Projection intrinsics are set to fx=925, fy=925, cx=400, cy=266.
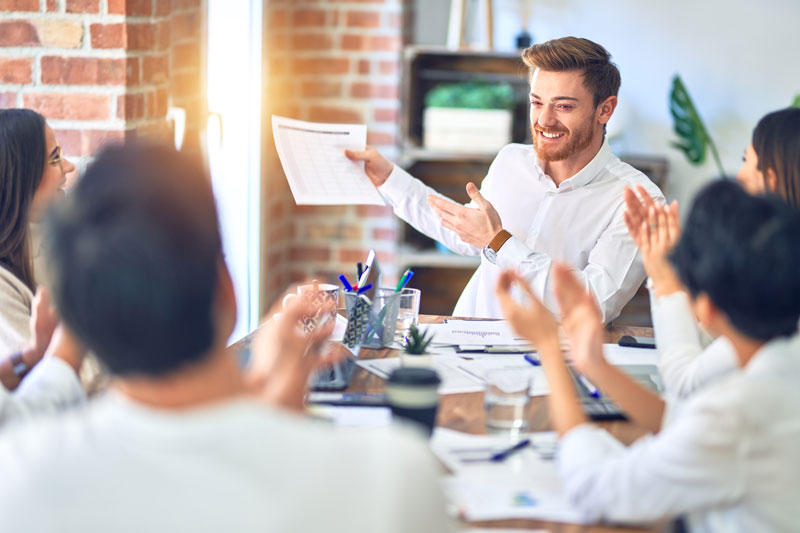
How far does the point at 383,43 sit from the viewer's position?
3580 mm

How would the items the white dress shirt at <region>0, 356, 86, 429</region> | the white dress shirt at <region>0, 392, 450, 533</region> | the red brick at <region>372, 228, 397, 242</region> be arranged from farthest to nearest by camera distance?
the red brick at <region>372, 228, 397, 242</region>, the white dress shirt at <region>0, 356, 86, 429</region>, the white dress shirt at <region>0, 392, 450, 533</region>

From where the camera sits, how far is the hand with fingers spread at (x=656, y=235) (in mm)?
1686

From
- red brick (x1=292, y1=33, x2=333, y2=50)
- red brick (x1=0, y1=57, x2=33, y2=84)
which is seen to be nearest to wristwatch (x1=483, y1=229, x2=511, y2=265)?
red brick (x1=0, y1=57, x2=33, y2=84)

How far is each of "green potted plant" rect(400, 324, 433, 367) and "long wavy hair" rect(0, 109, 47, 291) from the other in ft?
2.36

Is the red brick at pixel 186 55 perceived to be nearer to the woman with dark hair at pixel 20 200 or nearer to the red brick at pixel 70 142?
the red brick at pixel 70 142

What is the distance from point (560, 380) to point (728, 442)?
0.26 m

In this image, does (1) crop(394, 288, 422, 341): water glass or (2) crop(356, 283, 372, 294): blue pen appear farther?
(1) crop(394, 288, 422, 341): water glass

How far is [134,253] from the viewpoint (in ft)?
2.61

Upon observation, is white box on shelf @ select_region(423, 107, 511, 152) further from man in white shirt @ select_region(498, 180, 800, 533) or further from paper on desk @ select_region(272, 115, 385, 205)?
man in white shirt @ select_region(498, 180, 800, 533)

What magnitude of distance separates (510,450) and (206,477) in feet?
2.29

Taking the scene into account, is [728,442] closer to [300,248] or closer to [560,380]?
[560,380]

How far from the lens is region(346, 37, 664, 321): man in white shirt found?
99.0 inches

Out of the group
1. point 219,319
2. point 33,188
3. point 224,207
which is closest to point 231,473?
point 219,319

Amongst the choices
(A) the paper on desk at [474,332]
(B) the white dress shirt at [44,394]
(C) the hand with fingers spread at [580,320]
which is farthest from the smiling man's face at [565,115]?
(B) the white dress shirt at [44,394]
